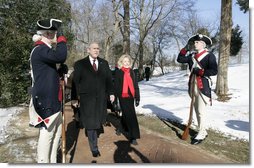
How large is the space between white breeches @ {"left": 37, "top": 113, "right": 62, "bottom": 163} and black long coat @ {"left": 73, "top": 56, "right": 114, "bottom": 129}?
1027 mm

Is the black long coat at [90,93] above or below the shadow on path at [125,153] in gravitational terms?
above

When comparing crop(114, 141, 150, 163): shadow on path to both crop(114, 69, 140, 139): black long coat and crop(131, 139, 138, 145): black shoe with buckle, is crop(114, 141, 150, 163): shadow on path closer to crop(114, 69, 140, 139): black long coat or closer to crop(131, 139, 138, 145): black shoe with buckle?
crop(131, 139, 138, 145): black shoe with buckle

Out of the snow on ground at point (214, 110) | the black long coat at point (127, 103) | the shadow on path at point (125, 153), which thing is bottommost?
the shadow on path at point (125, 153)

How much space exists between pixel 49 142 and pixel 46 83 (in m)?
0.74

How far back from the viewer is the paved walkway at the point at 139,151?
525 centimetres

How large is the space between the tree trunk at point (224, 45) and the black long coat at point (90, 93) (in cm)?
586

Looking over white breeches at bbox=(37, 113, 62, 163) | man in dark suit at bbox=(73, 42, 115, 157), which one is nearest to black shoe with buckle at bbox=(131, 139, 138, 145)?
man in dark suit at bbox=(73, 42, 115, 157)

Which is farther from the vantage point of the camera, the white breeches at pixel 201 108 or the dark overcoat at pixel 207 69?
the white breeches at pixel 201 108

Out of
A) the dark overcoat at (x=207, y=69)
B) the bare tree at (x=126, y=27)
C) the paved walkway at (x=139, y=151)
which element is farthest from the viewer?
the bare tree at (x=126, y=27)

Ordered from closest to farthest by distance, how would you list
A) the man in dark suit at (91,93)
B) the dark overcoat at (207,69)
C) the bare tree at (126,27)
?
1. the man in dark suit at (91,93)
2. the dark overcoat at (207,69)
3. the bare tree at (126,27)

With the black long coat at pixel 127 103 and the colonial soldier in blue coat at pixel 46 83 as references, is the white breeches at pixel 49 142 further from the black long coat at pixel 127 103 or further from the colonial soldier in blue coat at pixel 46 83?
the black long coat at pixel 127 103

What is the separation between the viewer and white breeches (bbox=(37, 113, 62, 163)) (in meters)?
4.16

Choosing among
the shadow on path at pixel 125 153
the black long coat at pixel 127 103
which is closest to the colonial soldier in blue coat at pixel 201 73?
the black long coat at pixel 127 103

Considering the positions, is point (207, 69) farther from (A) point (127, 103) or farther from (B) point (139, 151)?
(B) point (139, 151)
